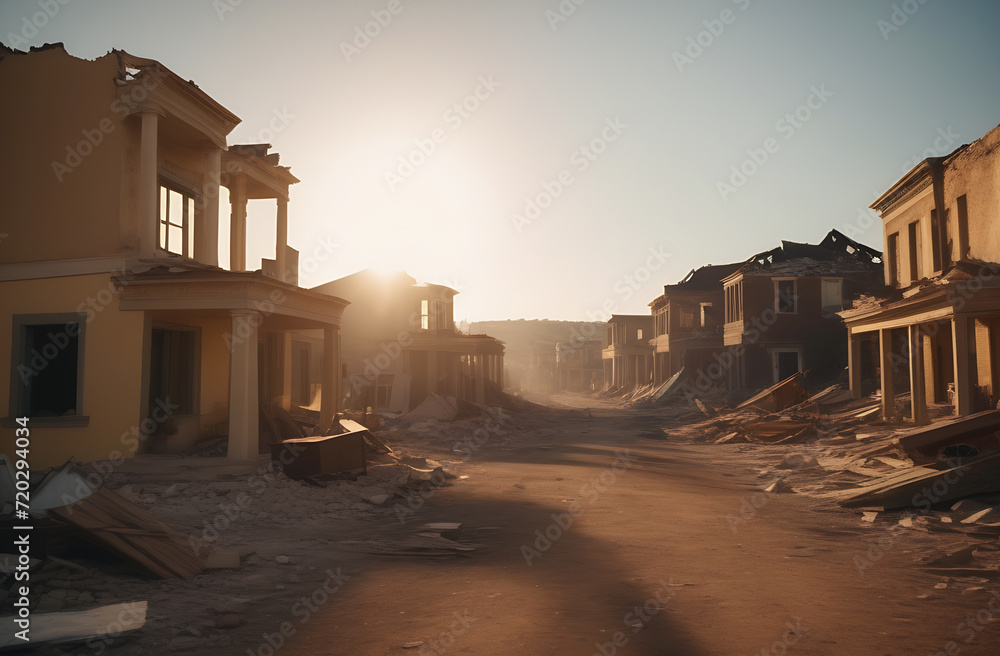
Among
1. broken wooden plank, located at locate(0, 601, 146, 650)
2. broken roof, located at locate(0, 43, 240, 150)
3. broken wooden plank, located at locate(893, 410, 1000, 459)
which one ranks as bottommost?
broken wooden plank, located at locate(0, 601, 146, 650)

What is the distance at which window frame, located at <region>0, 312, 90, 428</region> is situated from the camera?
13.3m

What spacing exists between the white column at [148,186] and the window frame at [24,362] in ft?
5.97

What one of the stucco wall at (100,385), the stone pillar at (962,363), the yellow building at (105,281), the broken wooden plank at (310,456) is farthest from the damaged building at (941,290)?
the stucco wall at (100,385)

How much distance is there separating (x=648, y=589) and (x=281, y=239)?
51.4ft

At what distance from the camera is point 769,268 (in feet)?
115

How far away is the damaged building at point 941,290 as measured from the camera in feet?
45.8

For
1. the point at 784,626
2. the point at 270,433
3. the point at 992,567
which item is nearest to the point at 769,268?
the point at 270,433

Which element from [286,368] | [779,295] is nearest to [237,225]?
[286,368]

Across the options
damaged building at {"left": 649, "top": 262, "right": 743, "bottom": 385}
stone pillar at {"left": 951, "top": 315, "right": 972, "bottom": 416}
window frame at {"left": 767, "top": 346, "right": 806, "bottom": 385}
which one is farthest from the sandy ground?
damaged building at {"left": 649, "top": 262, "right": 743, "bottom": 385}

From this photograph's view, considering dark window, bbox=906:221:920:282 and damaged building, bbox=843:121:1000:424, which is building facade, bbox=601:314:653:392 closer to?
damaged building, bbox=843:121:1000:424

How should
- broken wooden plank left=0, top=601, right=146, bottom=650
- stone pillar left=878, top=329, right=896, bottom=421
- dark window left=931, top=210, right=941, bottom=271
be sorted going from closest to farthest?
broken wooden plank left=0, top=601, right=146, bottom=650
stone pillar left=878, top=329, right=896, bottom=421
dark window left=931, top=210, right=941, bottom=271

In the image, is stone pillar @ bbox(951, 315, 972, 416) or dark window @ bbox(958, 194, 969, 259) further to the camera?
dark window @ bbox(958, 194, 969, 259)

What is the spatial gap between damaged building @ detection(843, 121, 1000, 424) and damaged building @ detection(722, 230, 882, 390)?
947cm

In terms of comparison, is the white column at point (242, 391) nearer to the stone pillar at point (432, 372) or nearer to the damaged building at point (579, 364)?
the stone pillar at point (432, 372)
